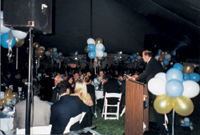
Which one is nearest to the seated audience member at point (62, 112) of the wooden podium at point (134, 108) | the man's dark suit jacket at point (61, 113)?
the man's dark suit jacket at point (61, 113)

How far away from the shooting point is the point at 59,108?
266 cm

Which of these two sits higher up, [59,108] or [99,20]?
[99,20]

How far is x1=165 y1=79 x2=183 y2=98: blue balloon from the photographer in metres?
2.54

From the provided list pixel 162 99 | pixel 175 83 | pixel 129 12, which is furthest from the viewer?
pixel 129 12

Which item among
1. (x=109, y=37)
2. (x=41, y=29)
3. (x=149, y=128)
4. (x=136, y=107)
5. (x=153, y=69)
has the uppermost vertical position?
(x=109, y=37)

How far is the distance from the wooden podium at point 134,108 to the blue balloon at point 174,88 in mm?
370

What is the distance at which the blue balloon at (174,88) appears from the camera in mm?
2539

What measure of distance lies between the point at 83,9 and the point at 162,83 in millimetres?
8682

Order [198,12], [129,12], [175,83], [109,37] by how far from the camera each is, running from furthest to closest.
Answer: [109,37]
[129,12]
[198,12]
[175,83]

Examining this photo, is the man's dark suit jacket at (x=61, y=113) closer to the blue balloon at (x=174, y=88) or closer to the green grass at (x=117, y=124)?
the blue balloon at (x=174, y=88)

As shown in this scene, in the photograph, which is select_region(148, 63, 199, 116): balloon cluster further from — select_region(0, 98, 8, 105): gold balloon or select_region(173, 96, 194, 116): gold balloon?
select_region(0, 98, 8, 105): gold balloon

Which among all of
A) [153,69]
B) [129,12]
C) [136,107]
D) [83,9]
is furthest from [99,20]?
[136,107]

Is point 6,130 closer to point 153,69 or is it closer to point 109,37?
point 153,69

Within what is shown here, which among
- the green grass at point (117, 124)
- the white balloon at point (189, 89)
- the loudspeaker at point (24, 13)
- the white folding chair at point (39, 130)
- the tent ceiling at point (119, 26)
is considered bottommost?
the green grass at point (117, 124)
